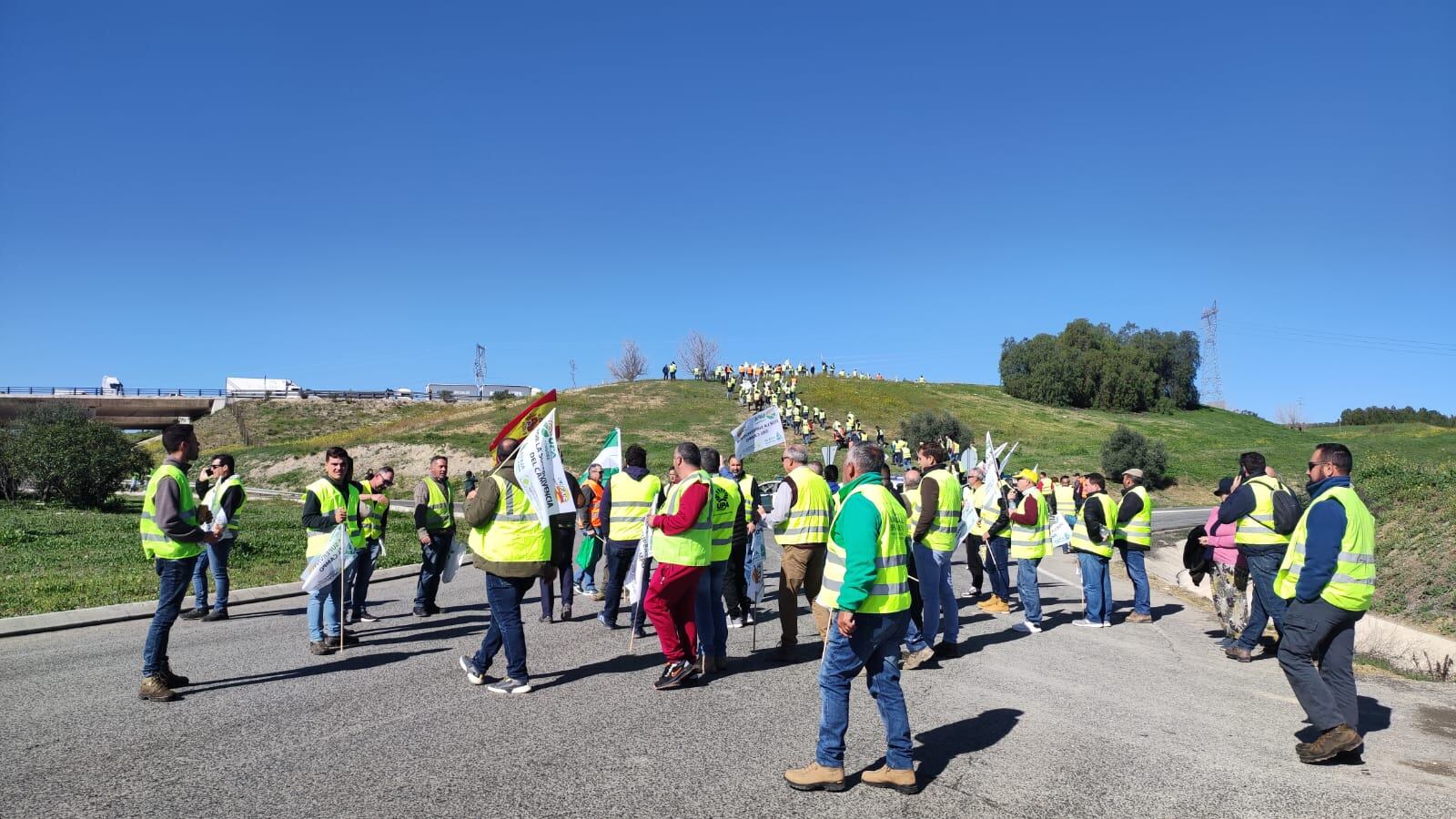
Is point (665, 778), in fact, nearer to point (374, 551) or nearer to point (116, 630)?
point (374, 551)

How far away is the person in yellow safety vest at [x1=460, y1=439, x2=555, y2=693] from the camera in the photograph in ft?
22.7

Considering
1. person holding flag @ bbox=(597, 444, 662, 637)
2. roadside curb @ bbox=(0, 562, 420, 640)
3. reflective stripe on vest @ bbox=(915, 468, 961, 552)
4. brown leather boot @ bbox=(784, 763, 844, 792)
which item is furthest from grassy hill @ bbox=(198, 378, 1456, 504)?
brown leather boot @ bbox=(784, 763, 844, 792)

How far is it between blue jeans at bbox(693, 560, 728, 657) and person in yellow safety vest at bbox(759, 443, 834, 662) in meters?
0.66

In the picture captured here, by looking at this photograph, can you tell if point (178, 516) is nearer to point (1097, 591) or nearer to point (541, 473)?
point (541, 473)

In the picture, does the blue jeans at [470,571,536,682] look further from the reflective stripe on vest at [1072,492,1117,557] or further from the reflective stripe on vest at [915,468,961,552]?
the reflective stripe on vest at [1072,492,1117,557]

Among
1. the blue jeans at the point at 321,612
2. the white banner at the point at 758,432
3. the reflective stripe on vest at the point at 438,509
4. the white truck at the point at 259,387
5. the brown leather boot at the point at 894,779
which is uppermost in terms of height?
the white truck at the point at 259,387

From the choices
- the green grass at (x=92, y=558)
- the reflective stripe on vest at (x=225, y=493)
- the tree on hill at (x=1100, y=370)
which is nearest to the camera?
the reflective stripe on vest at (x=225, y=493)

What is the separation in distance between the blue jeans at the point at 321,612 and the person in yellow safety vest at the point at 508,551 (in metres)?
2.34

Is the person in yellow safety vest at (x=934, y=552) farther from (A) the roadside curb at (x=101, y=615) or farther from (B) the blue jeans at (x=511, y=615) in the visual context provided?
(A) the roadside curb at (x=101, y=615)

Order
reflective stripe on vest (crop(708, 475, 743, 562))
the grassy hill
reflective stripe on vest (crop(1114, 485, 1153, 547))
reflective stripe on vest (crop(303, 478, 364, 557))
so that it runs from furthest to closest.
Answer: the grassy hill → reflective stripe on vest (crop(1114, 485, 1153, 547)) → reflective stripe on vest (crop(303, 478, 364, 557)) → reflective stripe on vest (crop(708, 475, 743, 562))

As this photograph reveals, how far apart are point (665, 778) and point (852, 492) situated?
1953 millimetres

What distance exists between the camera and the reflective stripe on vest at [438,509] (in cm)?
1085

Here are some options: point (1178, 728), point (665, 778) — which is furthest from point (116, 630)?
point (1178, 728)

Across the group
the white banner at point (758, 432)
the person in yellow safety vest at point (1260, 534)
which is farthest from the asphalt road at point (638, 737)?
the white banner at point (758, 432)
